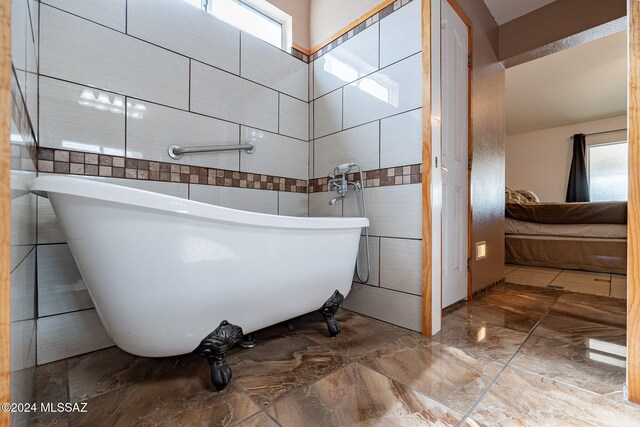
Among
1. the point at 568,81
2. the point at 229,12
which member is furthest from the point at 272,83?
the point at 568,81

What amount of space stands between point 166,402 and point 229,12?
6.42 ft

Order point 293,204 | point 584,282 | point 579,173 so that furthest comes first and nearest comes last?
point 579,173 < point 584,282 < point 293,204

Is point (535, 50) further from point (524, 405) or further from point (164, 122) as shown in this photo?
point (164, 122)

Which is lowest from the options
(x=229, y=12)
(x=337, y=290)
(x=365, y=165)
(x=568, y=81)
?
(x=337, y=290)

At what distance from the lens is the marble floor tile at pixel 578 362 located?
0.94 meters

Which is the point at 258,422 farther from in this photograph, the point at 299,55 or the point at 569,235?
the point at 569,235

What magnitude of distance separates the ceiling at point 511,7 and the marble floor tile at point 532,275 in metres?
2.13

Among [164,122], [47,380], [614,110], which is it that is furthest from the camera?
[614,110]

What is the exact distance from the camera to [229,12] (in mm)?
1682

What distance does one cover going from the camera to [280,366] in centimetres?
104

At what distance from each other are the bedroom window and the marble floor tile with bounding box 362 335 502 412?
6.00 metres

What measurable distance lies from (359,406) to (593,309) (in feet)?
5.72

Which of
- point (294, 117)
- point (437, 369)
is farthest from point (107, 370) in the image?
point (294, 117)

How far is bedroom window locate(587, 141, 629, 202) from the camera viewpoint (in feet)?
16.5
